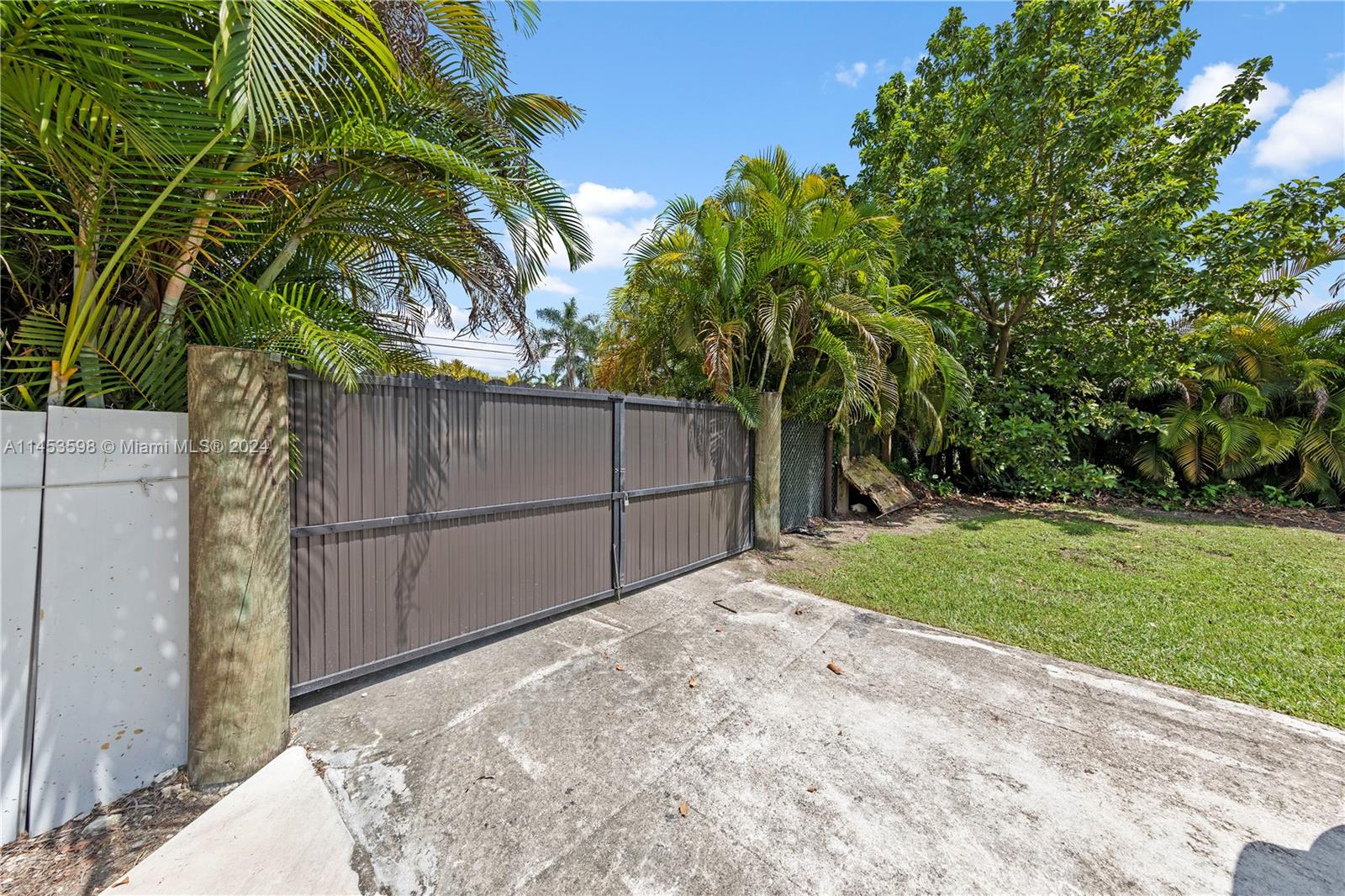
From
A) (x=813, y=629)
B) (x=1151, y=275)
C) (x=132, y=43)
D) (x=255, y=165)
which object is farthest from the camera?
(x=1151, y=275)

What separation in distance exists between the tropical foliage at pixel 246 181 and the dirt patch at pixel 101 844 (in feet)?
5.24

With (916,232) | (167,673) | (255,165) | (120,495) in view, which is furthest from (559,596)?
(916,232)

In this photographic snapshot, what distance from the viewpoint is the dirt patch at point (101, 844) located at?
1.56 meters

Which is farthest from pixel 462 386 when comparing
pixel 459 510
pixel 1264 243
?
pixel 1264 243

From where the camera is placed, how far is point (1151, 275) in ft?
23.7

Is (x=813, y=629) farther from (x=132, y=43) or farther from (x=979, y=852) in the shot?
(x=132, y=43)

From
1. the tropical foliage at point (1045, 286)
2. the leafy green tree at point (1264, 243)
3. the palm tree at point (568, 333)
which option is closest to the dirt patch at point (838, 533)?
the tropical foliage at point (1045, 286)

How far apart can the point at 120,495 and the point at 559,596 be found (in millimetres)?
2493

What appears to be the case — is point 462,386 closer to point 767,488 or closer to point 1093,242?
point 767,488

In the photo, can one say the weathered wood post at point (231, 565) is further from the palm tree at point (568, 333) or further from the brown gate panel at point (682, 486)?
the palm tree at point (568, 333)

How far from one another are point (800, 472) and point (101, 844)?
6.92 m

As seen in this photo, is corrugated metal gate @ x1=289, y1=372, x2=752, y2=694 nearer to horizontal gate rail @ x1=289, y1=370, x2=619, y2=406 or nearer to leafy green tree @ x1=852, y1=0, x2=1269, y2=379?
horizontal gate rail @ x1=289, y1=370, x2=619, y2=406

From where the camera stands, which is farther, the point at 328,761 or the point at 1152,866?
the point at 328,761

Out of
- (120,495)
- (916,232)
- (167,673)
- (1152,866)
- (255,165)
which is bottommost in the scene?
(1152,866)
